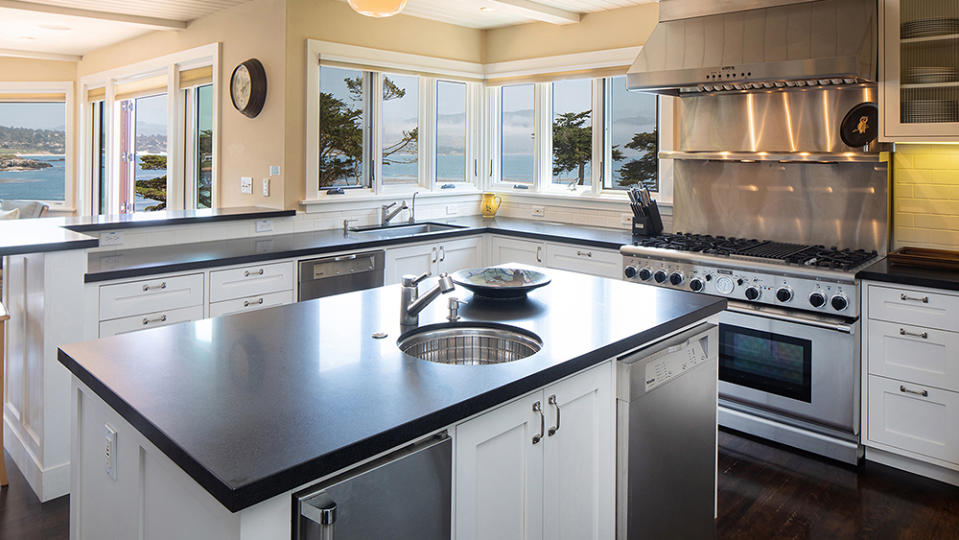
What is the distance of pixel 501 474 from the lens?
1.72m

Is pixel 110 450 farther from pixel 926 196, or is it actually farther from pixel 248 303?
pixel 926 196

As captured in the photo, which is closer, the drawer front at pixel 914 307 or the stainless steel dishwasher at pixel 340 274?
the drawer front at pixel 914 307

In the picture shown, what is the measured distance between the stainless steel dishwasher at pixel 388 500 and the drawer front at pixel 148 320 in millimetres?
2334

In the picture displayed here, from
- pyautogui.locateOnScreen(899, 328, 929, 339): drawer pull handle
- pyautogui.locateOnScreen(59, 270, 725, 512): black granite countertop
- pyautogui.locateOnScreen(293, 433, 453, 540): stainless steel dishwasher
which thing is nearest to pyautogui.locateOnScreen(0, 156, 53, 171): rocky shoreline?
pyautogui.locateOnScreen(59, 270, 725, 512): black granite countertop

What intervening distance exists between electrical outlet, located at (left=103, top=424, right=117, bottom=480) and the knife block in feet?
12.0

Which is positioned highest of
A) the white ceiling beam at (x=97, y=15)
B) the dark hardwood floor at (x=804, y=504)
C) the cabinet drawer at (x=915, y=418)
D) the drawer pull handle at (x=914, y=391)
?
the white ceiling beam at (x=97, y=15)

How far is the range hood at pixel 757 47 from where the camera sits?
3.41 metres

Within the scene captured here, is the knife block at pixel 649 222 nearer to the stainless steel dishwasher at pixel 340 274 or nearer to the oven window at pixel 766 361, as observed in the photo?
the oven window at pixel 766 361

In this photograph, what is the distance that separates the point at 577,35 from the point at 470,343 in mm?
3799

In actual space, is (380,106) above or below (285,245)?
above

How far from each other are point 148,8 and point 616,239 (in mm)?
4018

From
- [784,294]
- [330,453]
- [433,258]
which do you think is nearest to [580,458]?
[330,453]

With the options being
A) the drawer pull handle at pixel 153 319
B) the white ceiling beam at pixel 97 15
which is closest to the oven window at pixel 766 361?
the drawer pull handle at pixel 153 319

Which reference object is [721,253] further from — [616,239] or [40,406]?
[40,406]
